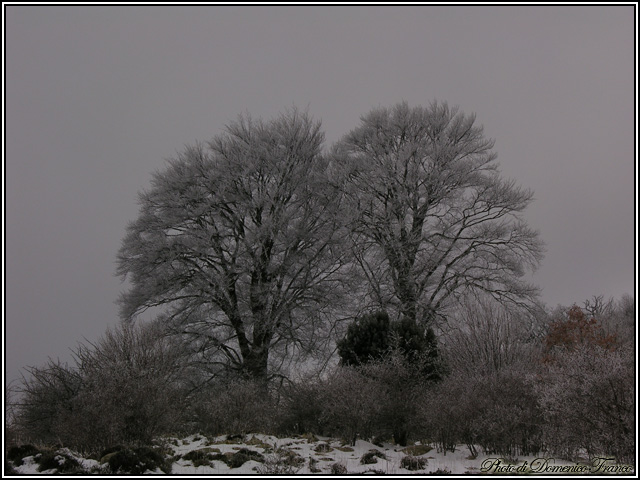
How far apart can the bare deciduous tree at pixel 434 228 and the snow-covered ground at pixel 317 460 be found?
9.42 metres

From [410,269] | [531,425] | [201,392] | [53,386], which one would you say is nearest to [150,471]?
[53,386]

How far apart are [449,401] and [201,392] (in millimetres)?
9547

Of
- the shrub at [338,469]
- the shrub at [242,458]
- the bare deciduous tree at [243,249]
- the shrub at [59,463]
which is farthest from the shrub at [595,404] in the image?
the bare deciduous tree at [243,249]

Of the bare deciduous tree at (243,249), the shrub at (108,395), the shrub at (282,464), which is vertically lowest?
the shrub at (282,464)

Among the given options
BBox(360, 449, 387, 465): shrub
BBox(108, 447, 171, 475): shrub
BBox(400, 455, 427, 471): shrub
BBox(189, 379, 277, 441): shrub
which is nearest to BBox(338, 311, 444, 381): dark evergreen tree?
BBox(189, 379, 277, 441): shrub

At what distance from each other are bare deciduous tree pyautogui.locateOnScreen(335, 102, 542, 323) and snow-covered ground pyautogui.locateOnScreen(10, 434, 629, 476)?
371 inches

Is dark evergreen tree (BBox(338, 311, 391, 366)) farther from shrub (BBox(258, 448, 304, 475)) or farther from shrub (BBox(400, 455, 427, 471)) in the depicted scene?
shrub (BBox(258, 448, 304, 475))

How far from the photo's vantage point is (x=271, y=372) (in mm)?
20938

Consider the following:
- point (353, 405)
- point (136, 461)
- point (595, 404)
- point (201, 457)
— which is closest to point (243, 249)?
point (353, 405)

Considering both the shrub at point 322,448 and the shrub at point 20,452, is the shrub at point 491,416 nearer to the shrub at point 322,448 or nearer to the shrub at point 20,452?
the shrub at point 322,448

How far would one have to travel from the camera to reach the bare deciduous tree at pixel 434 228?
838 inches

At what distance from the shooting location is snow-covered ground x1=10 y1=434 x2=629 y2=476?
9.48 metres

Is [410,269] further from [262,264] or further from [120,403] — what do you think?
[120,403]

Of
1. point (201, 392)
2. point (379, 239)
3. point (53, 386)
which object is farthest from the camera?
point (379, 239)
